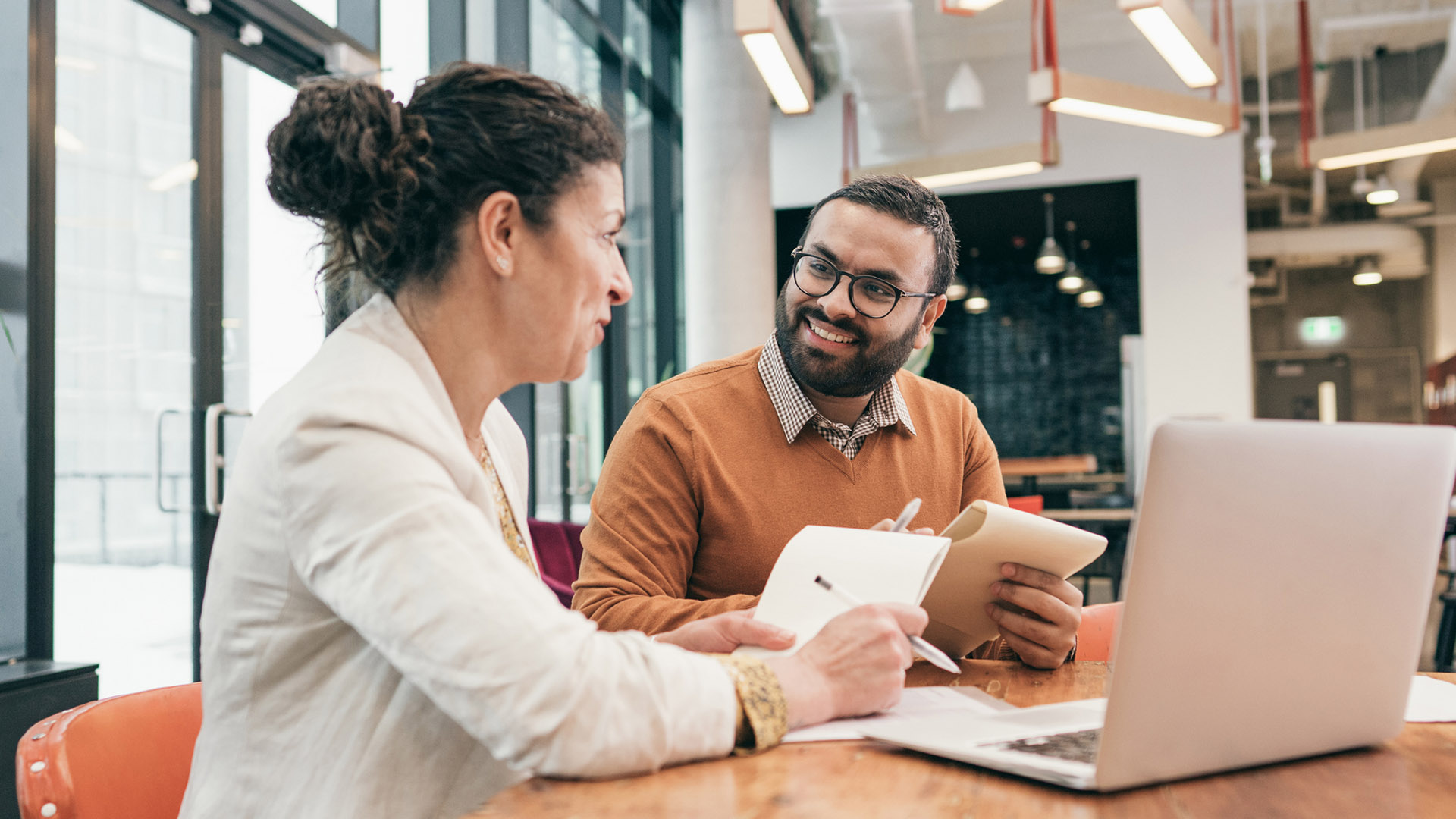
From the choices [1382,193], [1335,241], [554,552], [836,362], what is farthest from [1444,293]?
[836,362]

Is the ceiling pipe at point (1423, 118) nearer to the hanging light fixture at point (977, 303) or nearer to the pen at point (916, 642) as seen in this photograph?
the hanging light fixture at point (977, 303)

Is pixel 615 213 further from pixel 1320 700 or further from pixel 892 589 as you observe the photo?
pixel 1320 700

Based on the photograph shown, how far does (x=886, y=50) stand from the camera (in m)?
6.91

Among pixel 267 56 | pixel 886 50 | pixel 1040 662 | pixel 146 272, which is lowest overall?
pixel 1040 662

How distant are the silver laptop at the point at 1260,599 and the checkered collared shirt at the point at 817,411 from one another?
0.90 metres

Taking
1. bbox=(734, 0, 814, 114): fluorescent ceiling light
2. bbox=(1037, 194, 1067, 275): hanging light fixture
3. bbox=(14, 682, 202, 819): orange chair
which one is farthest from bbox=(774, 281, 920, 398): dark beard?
bbox=(1037, 194, 1067, 275): hanging light fixture

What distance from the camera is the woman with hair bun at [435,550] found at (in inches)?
32.8

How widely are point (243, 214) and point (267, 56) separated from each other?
57 centimetres

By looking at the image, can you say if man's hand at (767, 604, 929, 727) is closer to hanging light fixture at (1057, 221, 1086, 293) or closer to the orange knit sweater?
the orange knit sweater

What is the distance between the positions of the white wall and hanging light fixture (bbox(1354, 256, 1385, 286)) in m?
4.76

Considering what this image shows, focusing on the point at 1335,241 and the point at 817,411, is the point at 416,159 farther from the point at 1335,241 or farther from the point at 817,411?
the point at 1335,241

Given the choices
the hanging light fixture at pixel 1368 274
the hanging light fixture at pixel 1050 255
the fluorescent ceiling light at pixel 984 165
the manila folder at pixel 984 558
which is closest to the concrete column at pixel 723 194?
the fluorescent ceiling light at pixel 984 165

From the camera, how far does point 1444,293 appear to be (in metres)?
11.5

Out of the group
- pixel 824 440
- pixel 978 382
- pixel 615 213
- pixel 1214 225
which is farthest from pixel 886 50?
pixel 615 213
